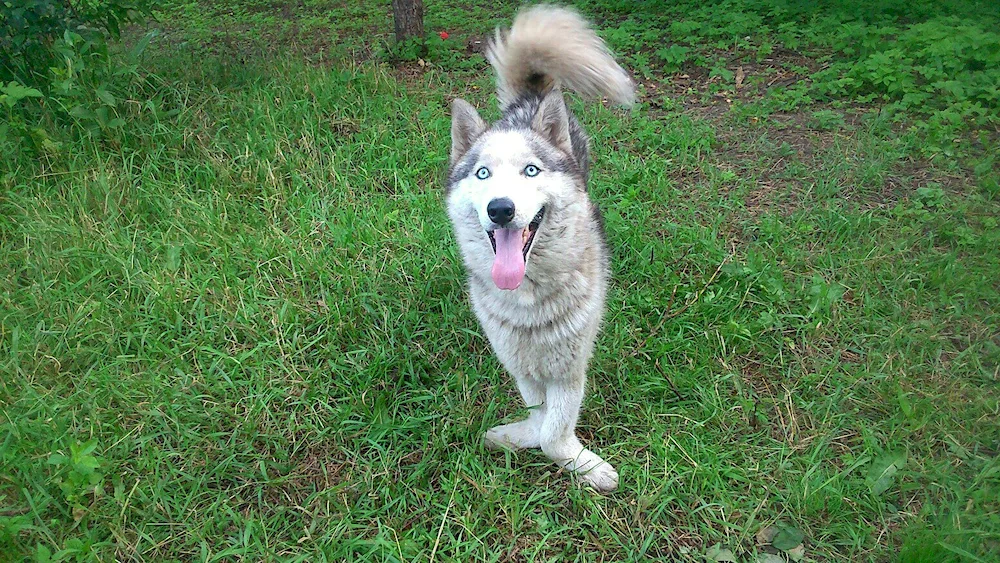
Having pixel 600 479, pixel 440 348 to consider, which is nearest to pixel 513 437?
pixel 600 479

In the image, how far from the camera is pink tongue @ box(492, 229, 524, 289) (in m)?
1.98

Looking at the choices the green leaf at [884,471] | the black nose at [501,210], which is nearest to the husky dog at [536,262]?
the black nose at [501,210]

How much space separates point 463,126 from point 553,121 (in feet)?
1.28

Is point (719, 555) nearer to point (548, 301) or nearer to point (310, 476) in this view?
point (548, 301)

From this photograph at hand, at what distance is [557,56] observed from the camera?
2922 millimetres

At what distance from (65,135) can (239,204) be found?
1250mm

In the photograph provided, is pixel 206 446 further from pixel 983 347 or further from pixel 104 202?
pixel 983 347

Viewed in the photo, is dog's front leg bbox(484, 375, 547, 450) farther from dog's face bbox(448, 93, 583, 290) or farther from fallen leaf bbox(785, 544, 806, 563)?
fallen leaf bbox(785, 544, 806, 563)

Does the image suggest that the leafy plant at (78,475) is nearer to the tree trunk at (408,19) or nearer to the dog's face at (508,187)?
the dog's face at (508,187)

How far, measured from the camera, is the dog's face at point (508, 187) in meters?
1.98

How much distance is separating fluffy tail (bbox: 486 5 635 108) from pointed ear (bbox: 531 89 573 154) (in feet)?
1.91

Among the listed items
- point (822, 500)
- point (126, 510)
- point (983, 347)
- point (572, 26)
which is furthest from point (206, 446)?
point (983, 347)

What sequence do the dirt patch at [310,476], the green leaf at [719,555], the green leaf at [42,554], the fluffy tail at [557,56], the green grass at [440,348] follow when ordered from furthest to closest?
the fluffy tail at [557,56] < the dirt patch at [310,476] < the green grass at [440,348] < the green leaf at [719,555] < the green leaf at [42,554]

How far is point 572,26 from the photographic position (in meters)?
2.96
